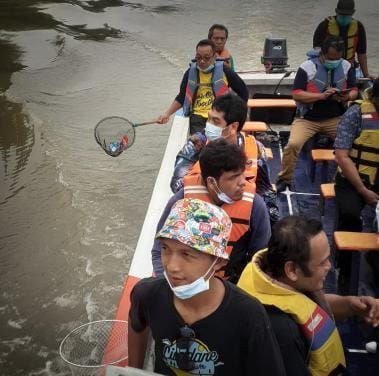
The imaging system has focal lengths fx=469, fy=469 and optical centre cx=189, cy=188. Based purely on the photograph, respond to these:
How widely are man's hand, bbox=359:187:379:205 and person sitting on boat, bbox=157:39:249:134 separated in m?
1.81

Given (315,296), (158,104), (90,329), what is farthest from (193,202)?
(158,104)

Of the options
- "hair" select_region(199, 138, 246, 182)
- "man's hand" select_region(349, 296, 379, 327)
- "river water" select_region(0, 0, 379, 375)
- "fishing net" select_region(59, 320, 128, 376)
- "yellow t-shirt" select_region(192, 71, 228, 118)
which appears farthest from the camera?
"river water" select_region(0, 0, 379, 375)

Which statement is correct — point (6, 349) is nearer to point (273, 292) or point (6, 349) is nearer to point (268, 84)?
point (273, 292)

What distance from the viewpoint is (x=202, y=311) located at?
161cm

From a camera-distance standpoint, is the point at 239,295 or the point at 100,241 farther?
the point at 100,241

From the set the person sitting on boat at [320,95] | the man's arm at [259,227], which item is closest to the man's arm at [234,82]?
the person sitting on boat at [320,95]

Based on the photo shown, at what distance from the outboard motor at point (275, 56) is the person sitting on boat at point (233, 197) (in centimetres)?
445

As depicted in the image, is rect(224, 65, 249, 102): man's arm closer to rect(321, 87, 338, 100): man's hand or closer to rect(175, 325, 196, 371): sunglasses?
rect(321, 87, 338, 100): man's hand

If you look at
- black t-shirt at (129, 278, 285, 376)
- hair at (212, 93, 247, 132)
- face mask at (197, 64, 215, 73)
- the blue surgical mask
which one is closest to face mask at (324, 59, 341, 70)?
face mask at (197, 64, 215, 73)

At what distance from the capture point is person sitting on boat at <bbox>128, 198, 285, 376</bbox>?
155 centimetres

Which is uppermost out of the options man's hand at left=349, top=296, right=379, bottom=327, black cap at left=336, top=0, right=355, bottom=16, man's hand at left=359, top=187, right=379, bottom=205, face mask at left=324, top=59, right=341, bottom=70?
black cap at left=336, top=0, right=355, bottom=16

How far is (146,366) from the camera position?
190 centimetres

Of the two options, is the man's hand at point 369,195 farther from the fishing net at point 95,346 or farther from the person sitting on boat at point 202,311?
the person sitting on boat at point 202,311

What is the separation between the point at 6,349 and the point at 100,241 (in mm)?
1905
